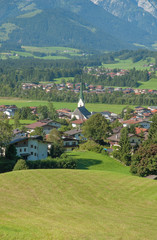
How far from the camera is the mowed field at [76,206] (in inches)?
701

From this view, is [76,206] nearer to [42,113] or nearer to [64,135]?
[64,135]

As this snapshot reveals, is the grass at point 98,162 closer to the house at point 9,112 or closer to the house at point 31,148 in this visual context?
the house at point 31,148

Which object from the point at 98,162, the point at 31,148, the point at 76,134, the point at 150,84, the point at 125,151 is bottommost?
the point at 98,162

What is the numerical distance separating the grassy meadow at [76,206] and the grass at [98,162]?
7.10 metres

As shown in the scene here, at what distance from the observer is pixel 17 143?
4294 cm

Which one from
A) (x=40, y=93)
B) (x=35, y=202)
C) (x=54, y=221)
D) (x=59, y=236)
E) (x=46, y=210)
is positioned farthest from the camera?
(x=40, y=93)

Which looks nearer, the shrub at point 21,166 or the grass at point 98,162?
the shrub at point 21,166

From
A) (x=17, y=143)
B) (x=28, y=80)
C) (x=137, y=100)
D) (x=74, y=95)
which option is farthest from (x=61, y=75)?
(x=17, y=143)

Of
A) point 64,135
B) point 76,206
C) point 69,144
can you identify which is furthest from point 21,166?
point 64,135

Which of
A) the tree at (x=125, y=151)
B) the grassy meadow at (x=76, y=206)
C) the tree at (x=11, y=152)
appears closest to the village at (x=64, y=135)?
the tree at (x=11, y=152)

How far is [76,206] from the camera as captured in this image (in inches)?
969

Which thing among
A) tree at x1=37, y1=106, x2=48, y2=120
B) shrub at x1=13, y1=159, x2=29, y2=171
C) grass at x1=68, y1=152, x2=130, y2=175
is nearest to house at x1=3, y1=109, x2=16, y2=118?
tree at x1=37, y1=106, x2=48, y2=120

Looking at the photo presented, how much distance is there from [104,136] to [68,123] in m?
21.0

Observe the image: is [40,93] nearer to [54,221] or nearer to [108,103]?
[108,103]
